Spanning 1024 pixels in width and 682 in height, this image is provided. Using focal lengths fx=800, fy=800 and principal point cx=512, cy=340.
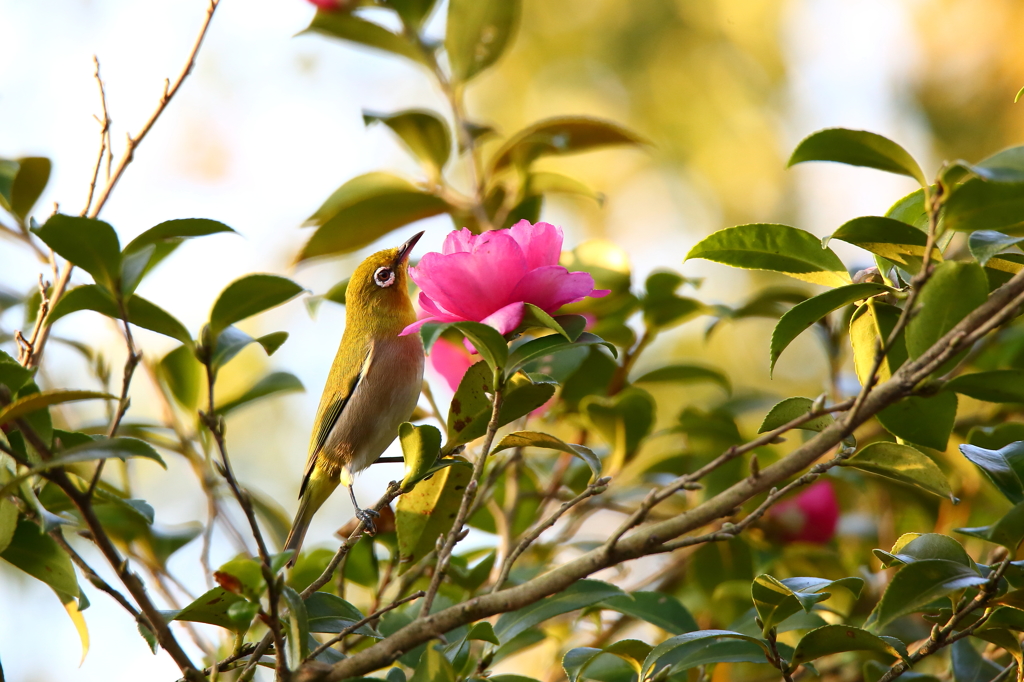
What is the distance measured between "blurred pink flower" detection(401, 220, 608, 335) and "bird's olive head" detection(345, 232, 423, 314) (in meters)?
0.97

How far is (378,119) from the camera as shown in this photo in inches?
81.8

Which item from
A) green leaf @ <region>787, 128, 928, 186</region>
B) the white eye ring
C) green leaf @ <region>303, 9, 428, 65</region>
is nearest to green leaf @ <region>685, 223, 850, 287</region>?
green leaf @ <region>787, 128, 928, 186</region>

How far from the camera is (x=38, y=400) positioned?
1.01 metres

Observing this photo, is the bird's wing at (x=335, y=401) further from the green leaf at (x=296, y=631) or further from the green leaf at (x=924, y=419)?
the green leaf at (x=924, y=419)

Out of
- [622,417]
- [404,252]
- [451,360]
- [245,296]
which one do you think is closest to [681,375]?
[622,417]

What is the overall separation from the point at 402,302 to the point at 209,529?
0.77m

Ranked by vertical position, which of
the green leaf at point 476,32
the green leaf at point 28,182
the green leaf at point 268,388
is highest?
the green leaf at point 476,32

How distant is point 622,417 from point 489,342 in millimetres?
1045

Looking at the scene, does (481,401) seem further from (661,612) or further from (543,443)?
(661,612)

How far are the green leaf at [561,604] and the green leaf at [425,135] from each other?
1.34m

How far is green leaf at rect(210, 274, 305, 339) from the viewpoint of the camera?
115cm

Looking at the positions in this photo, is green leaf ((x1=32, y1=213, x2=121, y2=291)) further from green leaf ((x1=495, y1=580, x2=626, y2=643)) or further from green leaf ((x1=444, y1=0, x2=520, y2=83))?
green leaf ((x1=444, y1=0, x2=520, y2=83))

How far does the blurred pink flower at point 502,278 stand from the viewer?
113 centimetres

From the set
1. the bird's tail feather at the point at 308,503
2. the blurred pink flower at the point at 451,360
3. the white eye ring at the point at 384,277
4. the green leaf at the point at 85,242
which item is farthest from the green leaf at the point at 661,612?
the white eye ring at the point at 384,277
